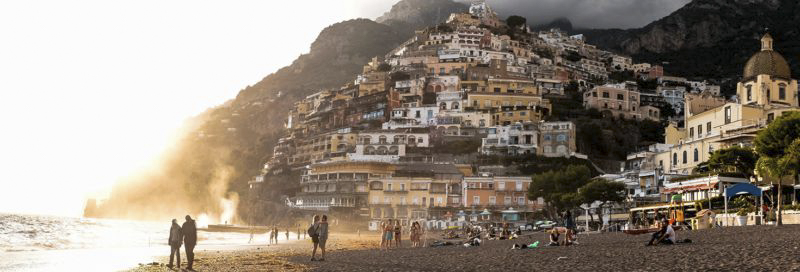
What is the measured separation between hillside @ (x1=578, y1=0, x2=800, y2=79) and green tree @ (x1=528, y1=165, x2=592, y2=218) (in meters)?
110

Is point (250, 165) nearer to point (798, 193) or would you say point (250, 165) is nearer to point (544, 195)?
point (544, 195)

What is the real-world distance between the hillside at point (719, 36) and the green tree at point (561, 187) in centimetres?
10960

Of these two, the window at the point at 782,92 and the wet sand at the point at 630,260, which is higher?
the window at the point at 782,92

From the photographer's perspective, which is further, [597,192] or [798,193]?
[597,192]

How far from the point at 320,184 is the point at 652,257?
242 feet

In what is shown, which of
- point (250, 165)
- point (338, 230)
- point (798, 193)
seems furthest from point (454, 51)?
point (798, 193)

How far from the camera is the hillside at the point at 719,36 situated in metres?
175

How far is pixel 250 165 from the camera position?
136 m

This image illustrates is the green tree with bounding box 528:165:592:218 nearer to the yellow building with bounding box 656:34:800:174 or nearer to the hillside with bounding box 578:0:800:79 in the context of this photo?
the yellow building with bounding box 656:34:800:174

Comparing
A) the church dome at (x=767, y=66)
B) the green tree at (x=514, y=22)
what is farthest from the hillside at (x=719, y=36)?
the church dome at (x=767, y=66)

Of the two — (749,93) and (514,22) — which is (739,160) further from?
(514,22)

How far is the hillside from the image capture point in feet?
573

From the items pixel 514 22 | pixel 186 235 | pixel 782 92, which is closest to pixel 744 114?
pixel 782 92

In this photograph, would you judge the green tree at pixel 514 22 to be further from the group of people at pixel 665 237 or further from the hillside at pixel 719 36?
the group of people at pixel 665 237
